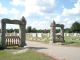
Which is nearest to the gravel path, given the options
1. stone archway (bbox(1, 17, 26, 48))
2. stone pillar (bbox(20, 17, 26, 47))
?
stone pillar (bbox(20, 17, 26, 47))

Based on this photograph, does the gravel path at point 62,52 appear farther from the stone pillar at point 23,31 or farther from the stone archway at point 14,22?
the stone archway at point 14,22

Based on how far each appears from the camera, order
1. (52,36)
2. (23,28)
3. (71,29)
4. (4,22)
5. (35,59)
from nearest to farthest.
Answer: (35,59), (4,22), (23,28), (52,36), (71,29)

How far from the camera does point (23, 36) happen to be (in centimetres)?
2880

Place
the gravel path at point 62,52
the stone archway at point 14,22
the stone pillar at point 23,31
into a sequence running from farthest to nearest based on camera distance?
the stone pillar at point 23,31, the stone archway at point 14,22, the gravel path at point 62,52

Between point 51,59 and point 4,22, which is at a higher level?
point 4,22

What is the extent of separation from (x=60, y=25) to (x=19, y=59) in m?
22.8

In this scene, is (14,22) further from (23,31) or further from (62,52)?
(62,52)

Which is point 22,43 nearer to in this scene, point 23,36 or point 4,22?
point 23,36

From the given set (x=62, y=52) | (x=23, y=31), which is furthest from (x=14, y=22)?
(x=62, y=52)

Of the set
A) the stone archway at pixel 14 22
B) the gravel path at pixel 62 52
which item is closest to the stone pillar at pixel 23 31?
the stone archway at pixel 14 22

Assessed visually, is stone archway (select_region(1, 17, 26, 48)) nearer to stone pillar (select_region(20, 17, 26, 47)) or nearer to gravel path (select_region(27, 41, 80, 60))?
stone pillar (select_region(20, 17, 26, 47))

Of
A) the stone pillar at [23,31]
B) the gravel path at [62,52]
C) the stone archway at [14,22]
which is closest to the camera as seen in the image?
the gravel path at [62,52]

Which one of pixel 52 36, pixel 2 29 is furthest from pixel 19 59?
pixel 52 36

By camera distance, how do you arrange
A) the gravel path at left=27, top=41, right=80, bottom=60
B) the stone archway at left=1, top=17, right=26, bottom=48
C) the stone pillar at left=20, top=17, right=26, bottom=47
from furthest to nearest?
the stone pillar at left=20, top=17, right=26, bottom=47, the stone archway at left=1, top=17, right=26, bottom=48, the gravel path at left=27, top=41, right=80, bottom=60
